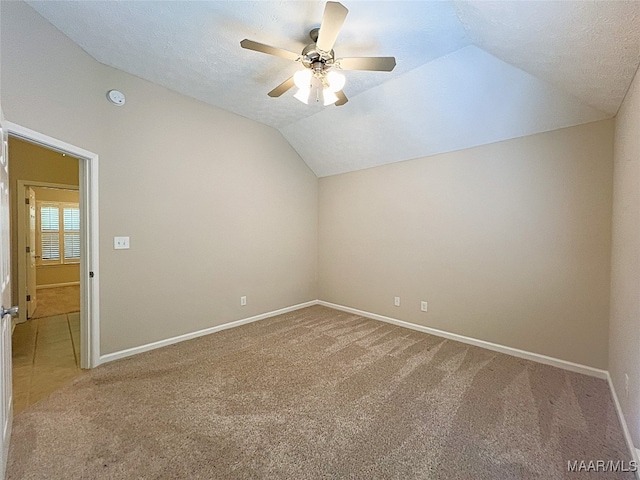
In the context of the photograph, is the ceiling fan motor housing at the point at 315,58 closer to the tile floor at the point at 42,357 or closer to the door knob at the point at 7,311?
the door knob at the point at 7,311

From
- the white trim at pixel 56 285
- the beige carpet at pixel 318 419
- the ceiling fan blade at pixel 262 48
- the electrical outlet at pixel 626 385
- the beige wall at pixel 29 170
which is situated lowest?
the beige carpet at pixel 318 419

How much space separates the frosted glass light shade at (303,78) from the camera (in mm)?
2074

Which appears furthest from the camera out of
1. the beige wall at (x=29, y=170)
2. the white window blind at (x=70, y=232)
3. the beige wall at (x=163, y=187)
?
the white window blind at (x=70, y=232)

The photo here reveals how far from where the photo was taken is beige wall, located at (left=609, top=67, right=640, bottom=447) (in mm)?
1569

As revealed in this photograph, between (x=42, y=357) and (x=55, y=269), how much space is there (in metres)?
4.85

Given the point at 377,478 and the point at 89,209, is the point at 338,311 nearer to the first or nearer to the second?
the point at 377,478

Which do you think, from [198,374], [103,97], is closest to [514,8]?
[103,97]

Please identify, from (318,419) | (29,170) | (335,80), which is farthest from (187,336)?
(29,170)

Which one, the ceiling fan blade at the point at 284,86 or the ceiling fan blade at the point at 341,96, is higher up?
the ceiling fan blade at the point at 284,86

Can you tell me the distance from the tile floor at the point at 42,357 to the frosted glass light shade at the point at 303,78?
3.11 m

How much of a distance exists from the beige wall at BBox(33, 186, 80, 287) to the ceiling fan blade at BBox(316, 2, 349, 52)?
699 cm

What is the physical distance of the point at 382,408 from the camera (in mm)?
1945

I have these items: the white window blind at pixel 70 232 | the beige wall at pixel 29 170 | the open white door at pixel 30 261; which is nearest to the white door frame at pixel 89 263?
the beige wall at pixel 29 170

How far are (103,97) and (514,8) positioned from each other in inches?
126
